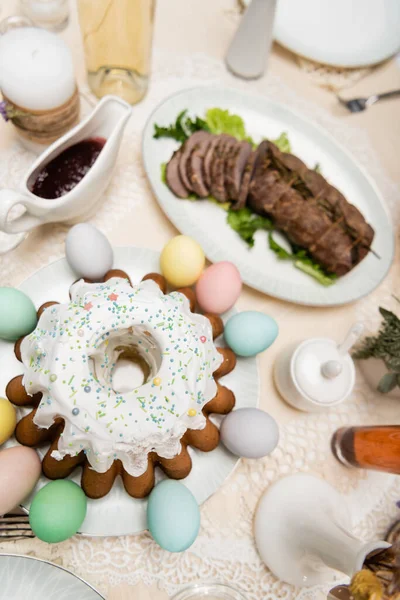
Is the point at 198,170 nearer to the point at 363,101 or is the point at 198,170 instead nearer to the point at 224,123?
the point at 224,123

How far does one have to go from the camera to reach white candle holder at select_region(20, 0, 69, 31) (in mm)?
986

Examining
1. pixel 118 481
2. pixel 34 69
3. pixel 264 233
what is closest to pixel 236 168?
pixel 264 233

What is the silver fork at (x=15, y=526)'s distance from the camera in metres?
0.69

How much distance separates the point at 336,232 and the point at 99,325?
0.54 metres

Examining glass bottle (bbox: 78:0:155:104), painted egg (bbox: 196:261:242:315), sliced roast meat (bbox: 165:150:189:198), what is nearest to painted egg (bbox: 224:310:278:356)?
painted egg (bbox: 196:261:242:315)

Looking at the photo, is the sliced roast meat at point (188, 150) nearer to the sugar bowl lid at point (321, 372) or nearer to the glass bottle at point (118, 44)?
the glass bottle at point (118, 44)

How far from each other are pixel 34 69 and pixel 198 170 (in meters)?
0.32

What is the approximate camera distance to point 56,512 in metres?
0.63

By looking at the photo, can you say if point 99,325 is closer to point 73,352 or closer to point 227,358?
point 73,352

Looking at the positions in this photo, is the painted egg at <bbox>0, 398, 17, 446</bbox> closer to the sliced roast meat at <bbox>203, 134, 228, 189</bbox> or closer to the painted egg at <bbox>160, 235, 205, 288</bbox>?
the painted egg at <bbox>160, 235, 205, 288</bbox>

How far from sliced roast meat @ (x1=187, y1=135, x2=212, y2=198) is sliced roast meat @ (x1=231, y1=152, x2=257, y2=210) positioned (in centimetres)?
6

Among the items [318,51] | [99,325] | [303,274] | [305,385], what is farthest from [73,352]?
[318,51]

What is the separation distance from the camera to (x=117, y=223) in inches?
36.4

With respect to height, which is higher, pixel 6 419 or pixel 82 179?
pixel 82 179
